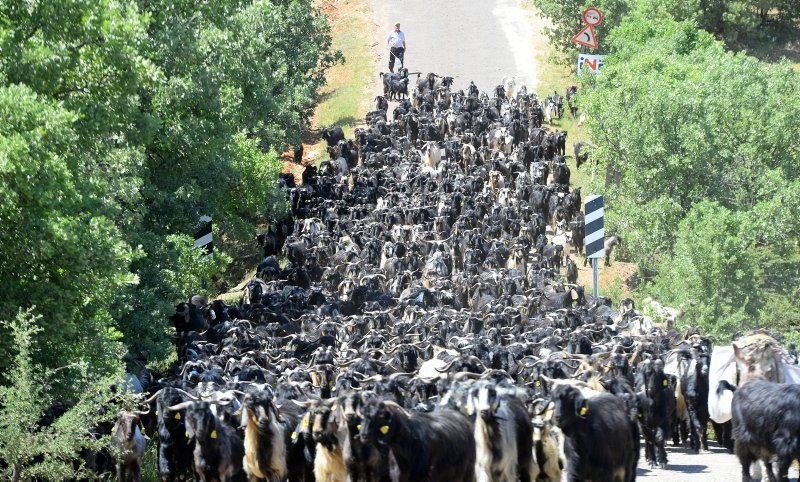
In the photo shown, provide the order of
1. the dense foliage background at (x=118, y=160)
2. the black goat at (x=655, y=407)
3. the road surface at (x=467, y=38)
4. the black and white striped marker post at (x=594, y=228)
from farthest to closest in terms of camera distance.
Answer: the road surface at (x=467, y=38) < the black and white striped marker post at (x=594, y=228) < the black goat at (x=655, y=407) < the dense foliage background at (x=118, y=160)

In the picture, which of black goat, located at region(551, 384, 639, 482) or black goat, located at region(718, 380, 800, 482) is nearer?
black goat, located at region(718, 380, 800, 482)

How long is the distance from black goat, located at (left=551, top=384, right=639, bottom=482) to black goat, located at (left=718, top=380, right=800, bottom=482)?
1.65 metres

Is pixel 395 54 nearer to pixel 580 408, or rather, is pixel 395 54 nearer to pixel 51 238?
pixel 51 238

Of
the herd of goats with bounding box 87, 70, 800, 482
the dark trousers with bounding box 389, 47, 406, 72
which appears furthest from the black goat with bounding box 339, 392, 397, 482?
the dark trousers with bounding box 389, 47, 406, 72

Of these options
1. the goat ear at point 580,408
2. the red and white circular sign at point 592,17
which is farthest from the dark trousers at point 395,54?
the goat ear at point 580,408

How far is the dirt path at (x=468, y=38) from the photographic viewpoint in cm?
7338

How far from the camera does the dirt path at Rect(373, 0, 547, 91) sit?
73.4 meters

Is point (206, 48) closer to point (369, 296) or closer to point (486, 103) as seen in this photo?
point (369, 296)

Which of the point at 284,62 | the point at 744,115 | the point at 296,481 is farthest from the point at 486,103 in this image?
the point at 296,481

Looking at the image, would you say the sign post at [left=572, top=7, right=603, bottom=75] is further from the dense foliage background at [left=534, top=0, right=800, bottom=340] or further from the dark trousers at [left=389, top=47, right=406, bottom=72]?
the dark trousers at [left=389, top=47, right=406, bottom=72]

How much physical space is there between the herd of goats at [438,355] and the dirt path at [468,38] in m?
18.1

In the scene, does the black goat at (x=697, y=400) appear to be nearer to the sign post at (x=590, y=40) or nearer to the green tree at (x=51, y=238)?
the green tree at (x=51, y=238)

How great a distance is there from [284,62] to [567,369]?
33368 mm

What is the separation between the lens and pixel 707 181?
47031 mm
